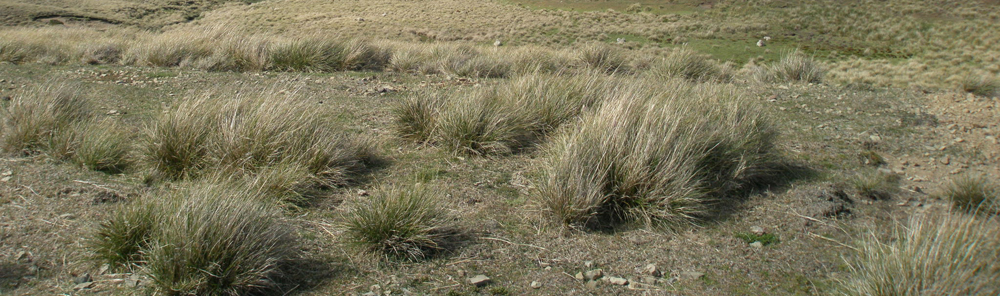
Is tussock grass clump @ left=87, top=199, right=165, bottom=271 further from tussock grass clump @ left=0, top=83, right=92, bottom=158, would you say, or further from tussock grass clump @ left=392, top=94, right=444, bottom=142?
tussock grass clump @ left=392, top=94, right=444, bottom=142

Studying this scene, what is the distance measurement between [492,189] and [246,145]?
1813mm

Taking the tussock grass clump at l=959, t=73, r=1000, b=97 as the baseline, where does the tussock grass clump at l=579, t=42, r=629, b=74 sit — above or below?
below

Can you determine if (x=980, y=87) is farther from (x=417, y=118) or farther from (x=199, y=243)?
(x=199, y=243)

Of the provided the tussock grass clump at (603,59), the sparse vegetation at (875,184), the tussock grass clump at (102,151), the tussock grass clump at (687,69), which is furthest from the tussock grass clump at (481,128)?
the tussock grass clump at (603,59)

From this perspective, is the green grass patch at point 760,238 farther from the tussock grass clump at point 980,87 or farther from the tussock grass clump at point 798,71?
the tussock grass clump at point 980,87

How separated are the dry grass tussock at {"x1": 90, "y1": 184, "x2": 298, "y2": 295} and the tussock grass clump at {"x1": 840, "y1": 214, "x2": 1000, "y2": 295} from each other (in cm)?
289

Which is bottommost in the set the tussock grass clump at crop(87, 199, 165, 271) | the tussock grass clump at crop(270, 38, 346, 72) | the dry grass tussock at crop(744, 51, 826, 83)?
the dry grass tussock at crop(744, 51, 826, 83)

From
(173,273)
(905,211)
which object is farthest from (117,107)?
(905,211)

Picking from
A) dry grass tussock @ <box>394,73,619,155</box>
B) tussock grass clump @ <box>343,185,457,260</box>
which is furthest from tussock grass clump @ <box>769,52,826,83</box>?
tussock grass clump @ <box>343,185,457,260</box>

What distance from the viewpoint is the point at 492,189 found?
4523 mm

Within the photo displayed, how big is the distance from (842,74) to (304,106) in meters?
17.0

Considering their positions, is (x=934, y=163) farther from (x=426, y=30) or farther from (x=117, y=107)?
(x=426, y=30)

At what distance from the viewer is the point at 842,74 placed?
1770 centimetres

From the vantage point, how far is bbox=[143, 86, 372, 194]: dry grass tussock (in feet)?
14.4
